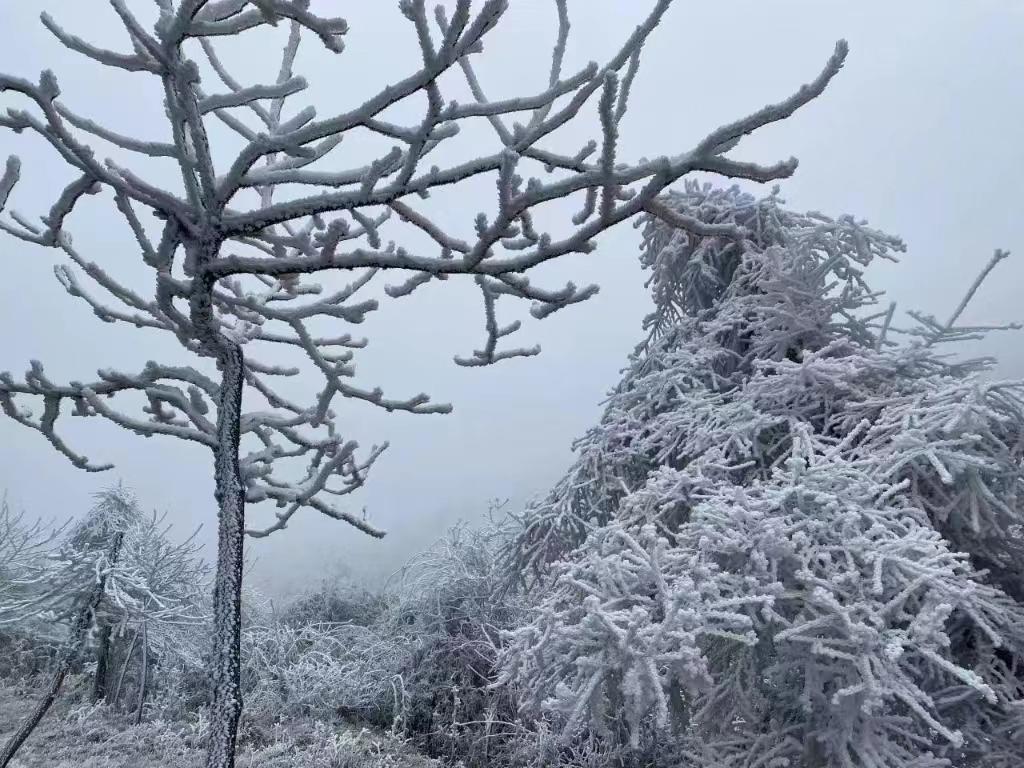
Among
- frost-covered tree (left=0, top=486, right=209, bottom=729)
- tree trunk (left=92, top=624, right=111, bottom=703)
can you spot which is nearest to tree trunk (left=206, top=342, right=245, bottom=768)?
frost-covered tree (left=0, top=486, right=209, bottom=729)

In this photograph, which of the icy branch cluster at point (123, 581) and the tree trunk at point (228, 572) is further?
the icy branch cluster at point (123, 581)

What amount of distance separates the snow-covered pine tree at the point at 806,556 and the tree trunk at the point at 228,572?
140 cm

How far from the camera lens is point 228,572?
3006mm

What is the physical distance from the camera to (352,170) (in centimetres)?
269

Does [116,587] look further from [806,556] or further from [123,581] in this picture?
[806,556]

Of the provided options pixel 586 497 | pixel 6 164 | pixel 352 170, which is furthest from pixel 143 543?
pixel 352 170

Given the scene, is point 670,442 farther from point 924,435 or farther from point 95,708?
point 95,708

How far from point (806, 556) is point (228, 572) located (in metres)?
2.73

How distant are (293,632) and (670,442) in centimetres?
667

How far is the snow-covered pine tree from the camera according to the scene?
2.77 metres

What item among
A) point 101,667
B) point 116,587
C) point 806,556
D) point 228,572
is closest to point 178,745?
point 116,587

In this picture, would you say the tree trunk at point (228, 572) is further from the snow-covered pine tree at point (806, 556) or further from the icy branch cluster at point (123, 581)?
the icy branch cluster at point (123, 581)

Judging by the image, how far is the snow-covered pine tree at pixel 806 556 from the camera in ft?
9.09

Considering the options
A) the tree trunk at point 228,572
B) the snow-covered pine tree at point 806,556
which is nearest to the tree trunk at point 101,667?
the snow-covered pine tree at point 806,556
